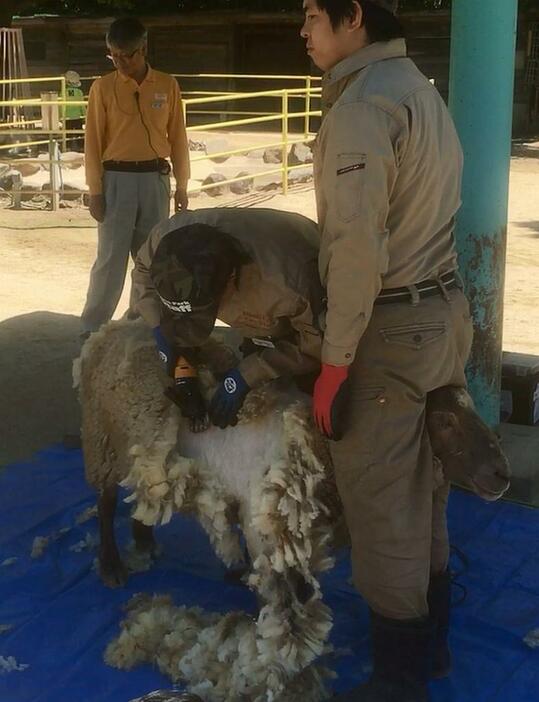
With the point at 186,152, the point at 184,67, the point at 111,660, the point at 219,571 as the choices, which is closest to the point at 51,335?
the point at 186,152

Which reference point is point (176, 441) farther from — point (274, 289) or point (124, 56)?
point (124, 56)

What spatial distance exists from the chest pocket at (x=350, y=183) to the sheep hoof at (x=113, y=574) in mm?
1751

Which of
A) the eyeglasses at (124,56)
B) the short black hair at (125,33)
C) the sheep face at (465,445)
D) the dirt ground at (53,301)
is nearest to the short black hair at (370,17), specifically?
the sheep face at (465,445)

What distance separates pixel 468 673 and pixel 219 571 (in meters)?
1.03

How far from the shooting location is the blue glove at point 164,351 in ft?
10.0

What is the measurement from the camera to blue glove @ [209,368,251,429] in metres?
2.88

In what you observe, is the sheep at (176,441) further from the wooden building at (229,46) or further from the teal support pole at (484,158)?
the wooden building at (229,46)

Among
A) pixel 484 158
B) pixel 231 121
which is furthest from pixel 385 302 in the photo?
pixel 231 121

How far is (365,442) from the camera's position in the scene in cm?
262

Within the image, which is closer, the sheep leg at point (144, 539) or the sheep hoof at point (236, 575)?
the sheep hoof at point (236, 575)

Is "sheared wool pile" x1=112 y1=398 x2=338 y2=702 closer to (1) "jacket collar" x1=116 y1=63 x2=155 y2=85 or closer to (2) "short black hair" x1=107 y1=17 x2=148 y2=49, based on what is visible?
(2) "short black hair" x1=107 y1=17 x2=148 y2=49

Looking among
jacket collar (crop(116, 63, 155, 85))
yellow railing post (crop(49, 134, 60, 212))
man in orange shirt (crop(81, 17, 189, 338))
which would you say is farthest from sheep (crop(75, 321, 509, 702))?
yellow railing post (crop(49, 134, 60, 212))

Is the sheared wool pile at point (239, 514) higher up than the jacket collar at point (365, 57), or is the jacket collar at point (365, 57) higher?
the jacket collar at point (365, 57)

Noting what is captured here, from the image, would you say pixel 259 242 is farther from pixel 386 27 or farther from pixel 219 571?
pixel 219 571
